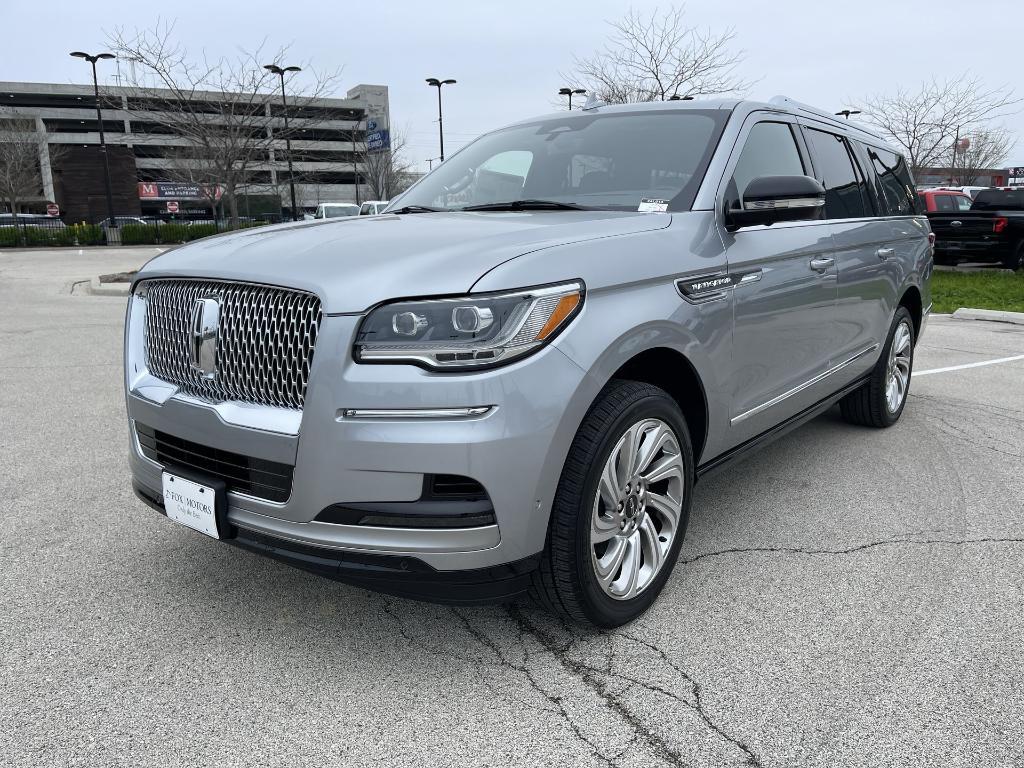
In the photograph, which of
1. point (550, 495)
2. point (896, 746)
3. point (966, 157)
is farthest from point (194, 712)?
point (966, 157)

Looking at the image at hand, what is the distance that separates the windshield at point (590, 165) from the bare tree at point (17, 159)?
170 feet

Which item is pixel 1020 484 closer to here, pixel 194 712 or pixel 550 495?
pixel 550 495

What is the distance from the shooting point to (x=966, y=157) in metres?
45.6

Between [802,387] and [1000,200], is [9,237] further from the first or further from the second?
[802,387]

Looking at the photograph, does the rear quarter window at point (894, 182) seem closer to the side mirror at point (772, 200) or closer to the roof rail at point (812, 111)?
the roof rail at point (812, 111)

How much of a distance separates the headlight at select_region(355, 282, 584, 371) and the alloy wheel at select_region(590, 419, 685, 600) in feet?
1.80

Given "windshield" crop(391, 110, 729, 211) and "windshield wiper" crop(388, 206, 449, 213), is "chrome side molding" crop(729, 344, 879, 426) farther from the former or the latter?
"windshield wiper" crop(388, 206, 449, 213)

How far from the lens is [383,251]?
2.43 meters

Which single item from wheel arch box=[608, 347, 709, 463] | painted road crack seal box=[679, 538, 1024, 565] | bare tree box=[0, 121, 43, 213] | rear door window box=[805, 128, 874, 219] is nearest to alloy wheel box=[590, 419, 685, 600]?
wheel arch box=[608, 347, 709, 463]

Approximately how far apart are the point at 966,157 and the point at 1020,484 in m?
49.3

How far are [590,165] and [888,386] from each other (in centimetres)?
284

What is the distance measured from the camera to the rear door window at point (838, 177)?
4.14m

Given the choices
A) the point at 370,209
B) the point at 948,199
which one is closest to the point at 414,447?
the point at 370,209

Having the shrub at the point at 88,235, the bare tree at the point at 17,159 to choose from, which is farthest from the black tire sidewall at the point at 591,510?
the bare tree at the point at 17,159
